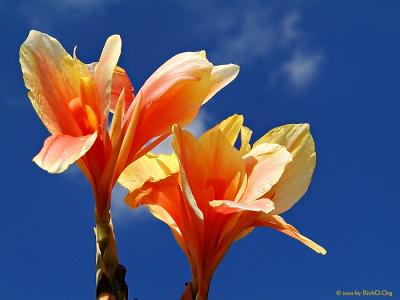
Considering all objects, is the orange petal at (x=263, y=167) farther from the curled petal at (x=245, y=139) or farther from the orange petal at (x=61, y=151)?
the orange petal at (x=61, y=151)

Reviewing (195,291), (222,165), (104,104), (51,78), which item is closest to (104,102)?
(104,104)

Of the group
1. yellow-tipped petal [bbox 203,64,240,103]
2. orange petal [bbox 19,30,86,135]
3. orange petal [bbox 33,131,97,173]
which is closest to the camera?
orange petal [bbox 33,131,97,173]

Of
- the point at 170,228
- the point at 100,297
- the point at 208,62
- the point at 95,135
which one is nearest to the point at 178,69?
the point at 208,62

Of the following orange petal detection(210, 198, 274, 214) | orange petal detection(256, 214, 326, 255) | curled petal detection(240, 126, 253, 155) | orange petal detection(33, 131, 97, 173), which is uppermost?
curled petal detection(240, 126, 253, 155)

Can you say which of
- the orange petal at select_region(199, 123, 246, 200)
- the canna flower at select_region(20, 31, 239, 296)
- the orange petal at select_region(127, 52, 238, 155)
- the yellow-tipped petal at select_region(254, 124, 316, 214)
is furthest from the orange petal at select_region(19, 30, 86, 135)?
the yellow-tipped petal at select_region(254, 124, 316, 214)

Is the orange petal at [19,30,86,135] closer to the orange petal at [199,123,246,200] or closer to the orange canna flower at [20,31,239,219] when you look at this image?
the orange canna flower at [20,31,239,219]

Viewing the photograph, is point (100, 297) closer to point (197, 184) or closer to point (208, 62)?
point (197, 184)

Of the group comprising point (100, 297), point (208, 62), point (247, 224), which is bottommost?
point (100, 297)
